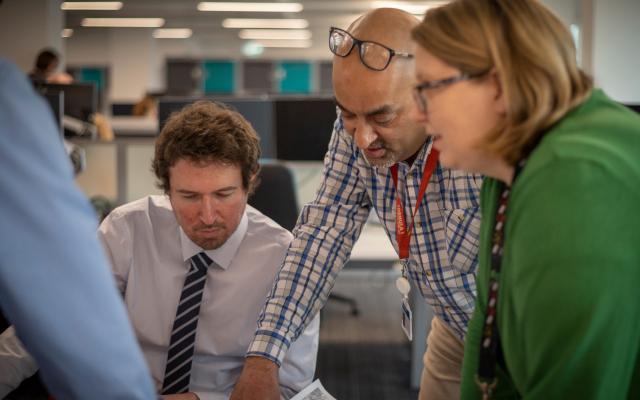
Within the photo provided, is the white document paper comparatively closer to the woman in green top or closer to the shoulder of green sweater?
the woman in green top

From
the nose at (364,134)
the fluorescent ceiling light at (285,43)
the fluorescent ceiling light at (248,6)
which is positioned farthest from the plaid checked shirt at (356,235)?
the fluorescent ceiling light at (285,43)

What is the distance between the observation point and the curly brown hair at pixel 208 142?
165 centimetres

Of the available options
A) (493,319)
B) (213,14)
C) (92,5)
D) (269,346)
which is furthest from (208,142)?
(213,14)

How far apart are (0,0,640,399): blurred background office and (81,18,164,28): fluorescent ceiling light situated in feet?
0.15

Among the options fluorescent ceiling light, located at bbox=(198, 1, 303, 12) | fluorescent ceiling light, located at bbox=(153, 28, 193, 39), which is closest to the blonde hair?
fluorescent ceiling light, located at bbox=(198, 1, 303, 12)

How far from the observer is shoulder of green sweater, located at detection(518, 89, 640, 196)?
2.53ft

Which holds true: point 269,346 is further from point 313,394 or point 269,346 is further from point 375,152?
point 375,152

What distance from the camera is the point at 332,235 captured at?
60.6 inches

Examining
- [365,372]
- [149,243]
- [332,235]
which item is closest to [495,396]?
[332,235]

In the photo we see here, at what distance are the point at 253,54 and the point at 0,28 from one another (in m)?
10.8

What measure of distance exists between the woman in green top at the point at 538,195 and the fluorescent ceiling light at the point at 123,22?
13.9 metres

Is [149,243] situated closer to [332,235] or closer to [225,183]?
[225,183]

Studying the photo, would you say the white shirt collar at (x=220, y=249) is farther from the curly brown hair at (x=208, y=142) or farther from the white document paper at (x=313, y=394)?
the white document paper at (x=313, y=394)

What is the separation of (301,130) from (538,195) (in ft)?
10.5
